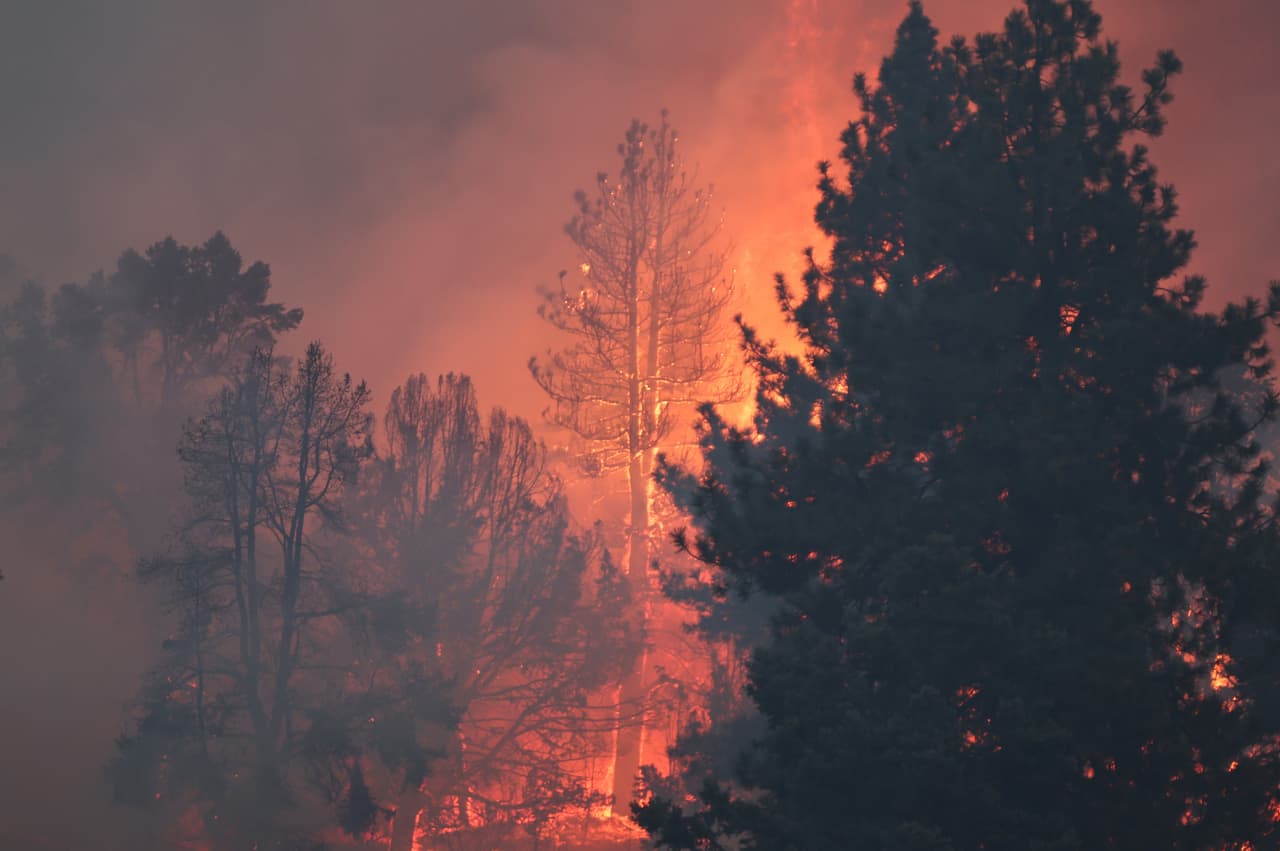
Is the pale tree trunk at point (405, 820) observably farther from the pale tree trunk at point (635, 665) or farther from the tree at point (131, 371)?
the tree at point (131, 371)

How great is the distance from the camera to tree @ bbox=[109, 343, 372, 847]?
2236 cm

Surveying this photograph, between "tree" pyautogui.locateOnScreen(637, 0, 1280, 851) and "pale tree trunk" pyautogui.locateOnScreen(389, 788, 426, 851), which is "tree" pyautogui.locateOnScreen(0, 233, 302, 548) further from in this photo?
→ "tree" pyautogui.locateOnScreen(637, 0, 1280, 851)

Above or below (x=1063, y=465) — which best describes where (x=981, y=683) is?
below

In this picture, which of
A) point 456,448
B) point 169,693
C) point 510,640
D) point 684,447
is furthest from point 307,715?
point 684,447

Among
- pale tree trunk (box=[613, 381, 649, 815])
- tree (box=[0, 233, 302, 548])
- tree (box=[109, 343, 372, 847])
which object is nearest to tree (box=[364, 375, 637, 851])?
pale tree trunk (box=[613, 381, 649, 815])

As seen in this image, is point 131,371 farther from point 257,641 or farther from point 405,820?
point 405,820

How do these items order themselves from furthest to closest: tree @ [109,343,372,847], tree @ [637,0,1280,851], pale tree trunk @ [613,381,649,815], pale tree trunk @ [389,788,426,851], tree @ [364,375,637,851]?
pale tree trunk @ [613,381,649,815] → tree @ [364,375,637,851] → pale tree trunk @ [389,788,426,851] → tree @ [109,343,372,847] → tree @ [637,0,1280,851]

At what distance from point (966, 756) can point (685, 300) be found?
25610mm

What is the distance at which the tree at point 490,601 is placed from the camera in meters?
25.5

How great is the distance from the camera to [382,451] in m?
28.6

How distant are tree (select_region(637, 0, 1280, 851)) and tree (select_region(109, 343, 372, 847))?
12.6 metres

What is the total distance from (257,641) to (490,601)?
586 cm

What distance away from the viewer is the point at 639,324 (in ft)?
117

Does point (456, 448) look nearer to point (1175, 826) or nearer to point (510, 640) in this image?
point (510, 640)
